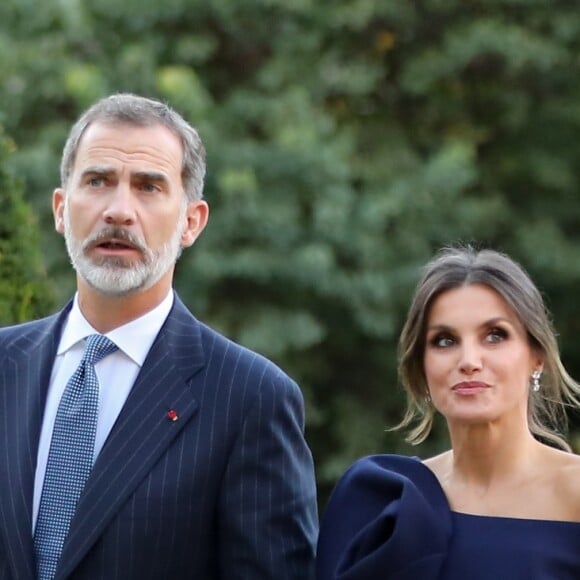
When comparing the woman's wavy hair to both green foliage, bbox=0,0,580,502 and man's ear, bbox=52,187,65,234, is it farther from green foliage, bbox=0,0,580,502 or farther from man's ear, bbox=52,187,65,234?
green foliage, bbox=0,0,580,502

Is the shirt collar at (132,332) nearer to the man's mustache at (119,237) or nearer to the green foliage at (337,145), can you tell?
the man's mustache at (119,237)

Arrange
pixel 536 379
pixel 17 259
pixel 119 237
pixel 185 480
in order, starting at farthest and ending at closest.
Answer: pixel 17 259
pixel 536 379
pixel 119 237
pixel 185 480

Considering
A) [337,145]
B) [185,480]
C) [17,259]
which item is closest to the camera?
[185,480]

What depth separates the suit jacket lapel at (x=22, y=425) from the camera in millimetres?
3111

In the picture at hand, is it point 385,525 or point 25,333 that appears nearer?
point 385,525

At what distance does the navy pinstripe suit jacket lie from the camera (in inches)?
122

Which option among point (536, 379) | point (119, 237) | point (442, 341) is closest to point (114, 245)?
point (119, 237)

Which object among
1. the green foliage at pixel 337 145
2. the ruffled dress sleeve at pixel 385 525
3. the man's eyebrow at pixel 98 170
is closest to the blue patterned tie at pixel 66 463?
the man's eyebrow at pixel 98 170

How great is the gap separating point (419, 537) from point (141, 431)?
67cm

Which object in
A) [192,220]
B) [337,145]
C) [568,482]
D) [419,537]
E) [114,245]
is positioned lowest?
[419,537]

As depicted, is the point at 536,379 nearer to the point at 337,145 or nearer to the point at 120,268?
the point at 120,268

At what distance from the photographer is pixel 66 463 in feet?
10.4

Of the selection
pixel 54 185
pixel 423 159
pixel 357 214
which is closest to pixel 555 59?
pixel 423 159

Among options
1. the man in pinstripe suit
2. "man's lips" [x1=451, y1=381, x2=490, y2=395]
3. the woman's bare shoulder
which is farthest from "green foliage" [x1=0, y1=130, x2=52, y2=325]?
the woman's bare shoulder
